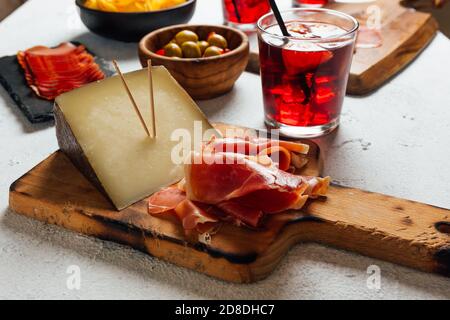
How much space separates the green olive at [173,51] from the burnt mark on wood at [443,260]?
2.22 ft

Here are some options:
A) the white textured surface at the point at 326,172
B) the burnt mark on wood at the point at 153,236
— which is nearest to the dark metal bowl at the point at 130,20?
the white textured surface at the point at 326,172

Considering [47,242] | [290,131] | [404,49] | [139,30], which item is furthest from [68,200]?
[404,49]

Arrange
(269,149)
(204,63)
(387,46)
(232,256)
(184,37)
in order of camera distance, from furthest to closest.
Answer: (387,46)
(184,37)
(204,63)
(269,149)
(232,256)

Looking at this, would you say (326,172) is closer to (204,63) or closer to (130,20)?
(204,63)

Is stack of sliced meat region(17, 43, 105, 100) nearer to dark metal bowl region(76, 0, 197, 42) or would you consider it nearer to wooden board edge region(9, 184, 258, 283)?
dark metal bowl region(76, 0, 197, 42)

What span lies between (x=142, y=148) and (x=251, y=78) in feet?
1.58

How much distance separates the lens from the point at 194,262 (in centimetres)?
75

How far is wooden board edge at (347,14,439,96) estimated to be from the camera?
3.96 ft

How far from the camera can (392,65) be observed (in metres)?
1.29

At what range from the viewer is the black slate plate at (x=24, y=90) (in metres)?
1.12

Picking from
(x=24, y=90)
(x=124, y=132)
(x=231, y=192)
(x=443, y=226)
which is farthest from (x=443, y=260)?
(x=24, y=90)

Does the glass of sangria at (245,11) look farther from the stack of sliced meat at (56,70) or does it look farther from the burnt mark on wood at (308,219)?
the burnt mark on wood at (308,219)

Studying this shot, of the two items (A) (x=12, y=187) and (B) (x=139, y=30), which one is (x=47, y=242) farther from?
(B) (x=139, y=30)

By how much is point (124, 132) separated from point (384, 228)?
432mm
